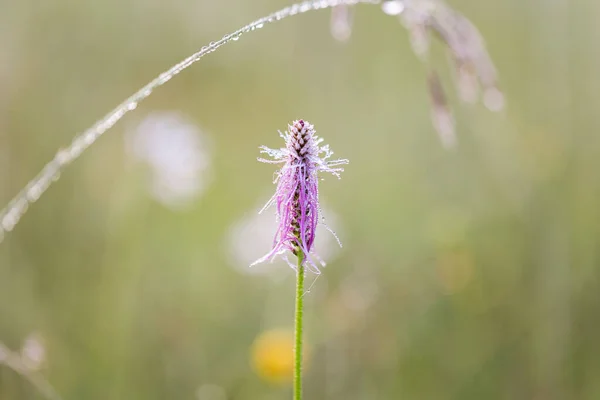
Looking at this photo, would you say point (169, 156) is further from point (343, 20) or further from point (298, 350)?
point (298, 350)

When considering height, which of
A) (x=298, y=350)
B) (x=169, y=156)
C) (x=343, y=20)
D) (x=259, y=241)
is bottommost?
(x=298, y=350)

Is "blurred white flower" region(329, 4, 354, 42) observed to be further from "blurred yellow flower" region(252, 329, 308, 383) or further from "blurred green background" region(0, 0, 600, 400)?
"blurred yellow flower" region(252, 329, 308, 383)

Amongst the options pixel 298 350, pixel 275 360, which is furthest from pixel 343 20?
pixel 275 360

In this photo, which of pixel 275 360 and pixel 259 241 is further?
pixel 259 241

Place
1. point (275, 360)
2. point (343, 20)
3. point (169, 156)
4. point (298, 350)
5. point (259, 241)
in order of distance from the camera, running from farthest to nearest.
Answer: point (169, 156) → point (259, 241) → point (275, 360) → point (343, 20) → point (298, 350)

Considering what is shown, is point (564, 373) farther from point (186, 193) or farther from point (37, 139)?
point (37, 139)

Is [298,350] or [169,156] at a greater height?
[169,156]

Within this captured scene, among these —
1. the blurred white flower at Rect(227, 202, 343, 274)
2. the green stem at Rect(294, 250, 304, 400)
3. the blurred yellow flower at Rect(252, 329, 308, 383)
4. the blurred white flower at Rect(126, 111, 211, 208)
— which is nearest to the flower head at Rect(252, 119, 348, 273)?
the green stem at Rect(294, 250, 304, 400)

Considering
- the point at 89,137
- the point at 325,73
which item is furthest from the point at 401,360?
the point at 325,73
